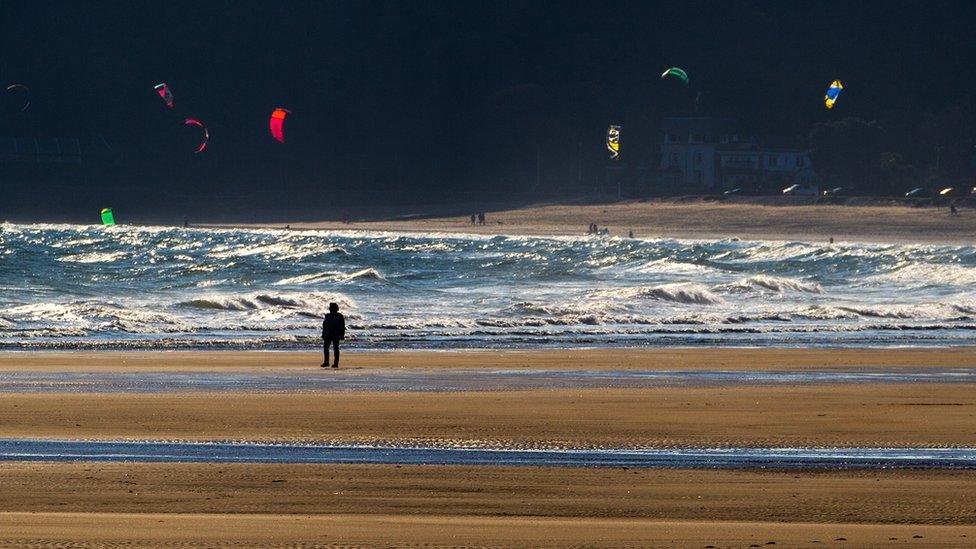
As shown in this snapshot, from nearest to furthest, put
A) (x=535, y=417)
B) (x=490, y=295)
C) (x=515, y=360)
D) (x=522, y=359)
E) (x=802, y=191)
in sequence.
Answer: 1. (x=535, y=417)
2. (x=515, y=360)
3. (x=522, y=359)
4. (x=490, y=295)
5. (x=802, y=191)

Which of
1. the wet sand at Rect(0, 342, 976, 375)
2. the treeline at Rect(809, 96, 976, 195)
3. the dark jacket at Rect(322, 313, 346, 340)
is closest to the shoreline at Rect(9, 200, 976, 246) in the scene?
the treeline at Rect(809, 96, 976, 195)

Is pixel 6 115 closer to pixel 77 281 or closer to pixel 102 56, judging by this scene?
pixel 102 56

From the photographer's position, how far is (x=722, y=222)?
244 feet

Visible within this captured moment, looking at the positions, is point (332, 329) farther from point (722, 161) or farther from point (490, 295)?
point (722, 161)

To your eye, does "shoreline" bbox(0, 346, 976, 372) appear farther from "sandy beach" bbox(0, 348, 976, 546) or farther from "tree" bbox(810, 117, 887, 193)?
"tree" bbox(810, 117, 887, 193)

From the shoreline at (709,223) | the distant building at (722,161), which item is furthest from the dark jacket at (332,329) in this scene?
the distant building at (722,161)

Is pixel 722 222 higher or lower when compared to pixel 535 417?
lower

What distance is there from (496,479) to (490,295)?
75.5 feet

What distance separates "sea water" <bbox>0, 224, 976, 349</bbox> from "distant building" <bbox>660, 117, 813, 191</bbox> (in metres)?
47.8

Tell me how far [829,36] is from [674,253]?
9828 centimetres

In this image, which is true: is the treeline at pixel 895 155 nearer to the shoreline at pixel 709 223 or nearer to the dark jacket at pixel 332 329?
the shoreline at pixel 709 223

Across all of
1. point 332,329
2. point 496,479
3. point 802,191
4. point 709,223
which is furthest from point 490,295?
point 802,191

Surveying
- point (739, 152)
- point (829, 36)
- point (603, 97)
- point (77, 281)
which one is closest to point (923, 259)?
point (77, 281)

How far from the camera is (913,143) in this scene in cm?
10862
